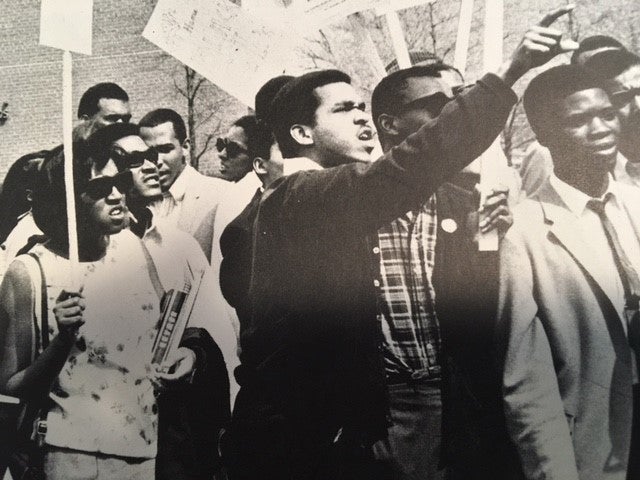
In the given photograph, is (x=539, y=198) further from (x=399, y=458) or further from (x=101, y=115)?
(x=101, y=115)

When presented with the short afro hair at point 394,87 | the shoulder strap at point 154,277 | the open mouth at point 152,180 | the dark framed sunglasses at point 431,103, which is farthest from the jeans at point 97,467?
the dark framed sunglasses at point 431,103

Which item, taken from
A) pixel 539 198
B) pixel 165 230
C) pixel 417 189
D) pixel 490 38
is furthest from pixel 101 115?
pixel 539 198

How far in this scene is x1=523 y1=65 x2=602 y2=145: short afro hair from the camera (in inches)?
120

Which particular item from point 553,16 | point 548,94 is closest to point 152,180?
point 548,94

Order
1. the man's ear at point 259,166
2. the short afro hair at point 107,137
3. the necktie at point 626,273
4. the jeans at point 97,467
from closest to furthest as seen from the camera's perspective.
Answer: the necktie at point 626,273 → the jeans at point 97,467 → the man's ear at point 259,166 → the short afro hair at point 107,137

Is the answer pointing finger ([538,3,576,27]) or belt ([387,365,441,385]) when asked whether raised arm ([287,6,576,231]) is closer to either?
pointing finger ([538,3,576,27])

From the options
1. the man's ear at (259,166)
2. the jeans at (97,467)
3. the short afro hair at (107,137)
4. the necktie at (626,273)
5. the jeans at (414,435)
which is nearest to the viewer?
the jeans at (414,435)

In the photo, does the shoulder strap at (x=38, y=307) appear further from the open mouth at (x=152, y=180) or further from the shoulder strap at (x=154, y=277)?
the open mouth at (x=152, y=180)

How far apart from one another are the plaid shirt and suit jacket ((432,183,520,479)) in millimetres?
37

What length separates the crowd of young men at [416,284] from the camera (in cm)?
288

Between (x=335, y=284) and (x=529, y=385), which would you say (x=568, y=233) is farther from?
(x=335, y=284)

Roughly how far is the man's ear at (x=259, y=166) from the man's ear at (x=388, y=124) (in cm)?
60

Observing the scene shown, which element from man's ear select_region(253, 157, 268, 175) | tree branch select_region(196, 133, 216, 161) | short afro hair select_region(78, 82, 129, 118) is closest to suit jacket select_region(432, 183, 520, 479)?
man's ear select_region(253, 157, 268, 175)

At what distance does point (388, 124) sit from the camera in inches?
122
